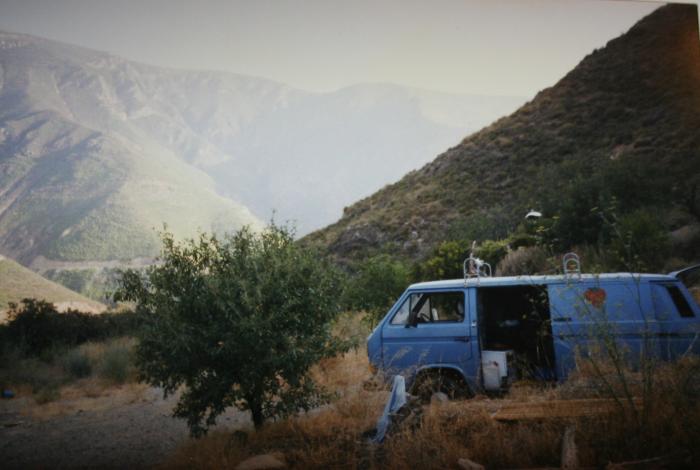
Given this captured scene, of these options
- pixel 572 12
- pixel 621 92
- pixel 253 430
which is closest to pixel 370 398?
pixel 253 430

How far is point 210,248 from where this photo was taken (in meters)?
5.43

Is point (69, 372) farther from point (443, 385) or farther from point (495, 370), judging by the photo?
point (495, 370)

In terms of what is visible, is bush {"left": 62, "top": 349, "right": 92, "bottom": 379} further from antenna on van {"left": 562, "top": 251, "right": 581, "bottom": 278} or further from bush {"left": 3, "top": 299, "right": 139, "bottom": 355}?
antenna on van {"left": 562, "top": 251, "right": 581, "bottom": 278}

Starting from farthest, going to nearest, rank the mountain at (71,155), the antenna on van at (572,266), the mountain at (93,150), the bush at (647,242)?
the bush at (647,242)
the mountain at (93,150)
the mountain at (71,155)
the antenna on van at (572,266)

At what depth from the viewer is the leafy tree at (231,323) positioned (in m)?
4.84

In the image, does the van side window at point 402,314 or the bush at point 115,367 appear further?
the bush at point 115,367

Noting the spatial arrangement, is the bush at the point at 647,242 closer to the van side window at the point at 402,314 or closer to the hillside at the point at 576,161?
the hillside at the point at 576,161

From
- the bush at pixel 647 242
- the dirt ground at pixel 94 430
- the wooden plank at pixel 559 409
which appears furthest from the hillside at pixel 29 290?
the bush at pixel 647 242

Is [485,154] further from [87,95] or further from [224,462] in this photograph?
[224,462]

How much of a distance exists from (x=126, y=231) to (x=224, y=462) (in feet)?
35.3

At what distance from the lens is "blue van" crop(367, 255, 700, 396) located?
5285 millimetres

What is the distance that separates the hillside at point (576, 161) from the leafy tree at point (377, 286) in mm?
5214

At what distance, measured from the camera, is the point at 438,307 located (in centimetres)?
666

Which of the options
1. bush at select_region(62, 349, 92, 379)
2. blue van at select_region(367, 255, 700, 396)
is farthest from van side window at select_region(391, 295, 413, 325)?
bush at select_region(62, 349, 92, 379)
